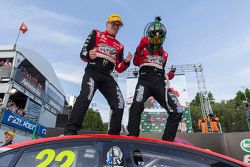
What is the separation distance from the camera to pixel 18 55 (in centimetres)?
1424

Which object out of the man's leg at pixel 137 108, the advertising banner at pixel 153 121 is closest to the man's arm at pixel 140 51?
the man's leg at pixel 137 108

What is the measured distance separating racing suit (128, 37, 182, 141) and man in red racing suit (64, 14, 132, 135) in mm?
260

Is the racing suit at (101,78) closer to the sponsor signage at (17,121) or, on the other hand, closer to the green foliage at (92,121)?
the sponsor signage at (17,121)

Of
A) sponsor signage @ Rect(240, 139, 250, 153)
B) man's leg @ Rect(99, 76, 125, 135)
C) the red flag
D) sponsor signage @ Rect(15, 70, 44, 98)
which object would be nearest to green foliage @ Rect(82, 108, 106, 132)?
sponsor signage @ Rect(15, 70, 44, 98)

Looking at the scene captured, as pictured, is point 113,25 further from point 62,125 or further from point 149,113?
point 149,113

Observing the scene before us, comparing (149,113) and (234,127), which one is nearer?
(149,113)

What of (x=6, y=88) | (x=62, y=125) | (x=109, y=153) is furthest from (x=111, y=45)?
(x=6, y=88)

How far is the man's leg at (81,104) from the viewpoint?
2563 mm

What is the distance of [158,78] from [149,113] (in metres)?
12.5

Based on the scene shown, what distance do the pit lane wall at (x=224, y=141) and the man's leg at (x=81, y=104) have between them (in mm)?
4043

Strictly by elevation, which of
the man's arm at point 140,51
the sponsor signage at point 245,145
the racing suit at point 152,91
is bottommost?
→ the sponsor signage at point 245,145

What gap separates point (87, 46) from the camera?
3.12 m

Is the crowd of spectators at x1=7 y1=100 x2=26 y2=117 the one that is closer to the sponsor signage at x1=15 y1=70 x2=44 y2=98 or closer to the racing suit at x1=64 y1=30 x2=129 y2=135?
the sponsor signage at x1=15 y1=70 x2=44 y2=98

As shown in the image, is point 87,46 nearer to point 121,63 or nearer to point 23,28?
point 121,63
